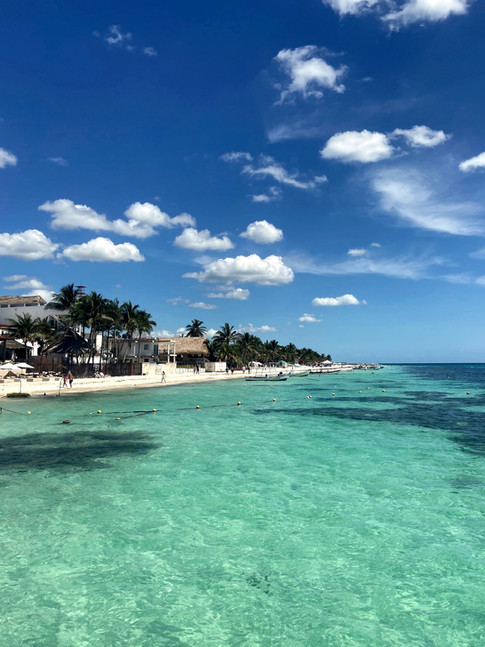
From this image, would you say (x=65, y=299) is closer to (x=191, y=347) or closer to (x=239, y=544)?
(x=191, y=347)

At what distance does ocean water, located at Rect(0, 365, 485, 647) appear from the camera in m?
5.74

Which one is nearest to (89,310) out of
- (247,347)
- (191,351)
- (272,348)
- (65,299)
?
(65,299)

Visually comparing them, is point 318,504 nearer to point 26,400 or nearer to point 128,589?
point 128,589

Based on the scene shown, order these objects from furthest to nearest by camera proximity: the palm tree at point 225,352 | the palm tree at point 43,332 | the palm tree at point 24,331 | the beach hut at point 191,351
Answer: the palm tree at point 225,352
the beach hut at point 191,351
the palm tree at point 43,332
the palm tree at point 24,331

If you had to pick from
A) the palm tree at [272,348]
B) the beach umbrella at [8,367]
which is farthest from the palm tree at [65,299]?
the palm tree at [272,348]

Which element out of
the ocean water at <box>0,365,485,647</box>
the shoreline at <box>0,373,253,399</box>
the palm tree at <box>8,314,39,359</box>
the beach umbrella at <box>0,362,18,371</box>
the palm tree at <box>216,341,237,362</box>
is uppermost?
the palm tree at <box>8,314,39,359</box>

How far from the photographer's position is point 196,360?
78.4 metres

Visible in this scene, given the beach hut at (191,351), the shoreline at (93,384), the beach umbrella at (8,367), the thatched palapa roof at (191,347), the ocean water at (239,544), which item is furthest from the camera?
the beach hut at (191,351)

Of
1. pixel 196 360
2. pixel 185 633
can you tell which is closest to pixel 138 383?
pixel 196 360

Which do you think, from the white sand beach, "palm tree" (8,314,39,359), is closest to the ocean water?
the white sand beach

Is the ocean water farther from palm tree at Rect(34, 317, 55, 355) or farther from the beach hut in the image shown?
the beach hut

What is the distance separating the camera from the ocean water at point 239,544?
5742mm

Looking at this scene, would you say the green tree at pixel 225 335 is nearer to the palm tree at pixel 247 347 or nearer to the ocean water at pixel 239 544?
the palm tree at pixel 247 347

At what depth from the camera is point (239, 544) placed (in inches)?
322
